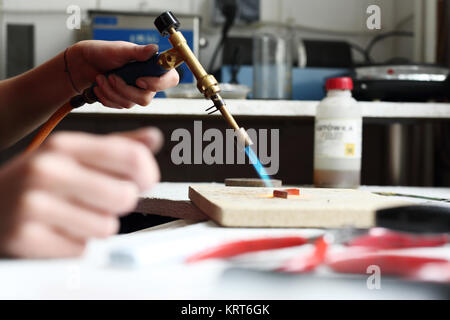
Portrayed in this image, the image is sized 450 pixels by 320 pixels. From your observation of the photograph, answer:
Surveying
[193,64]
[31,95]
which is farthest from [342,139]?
[31,95]

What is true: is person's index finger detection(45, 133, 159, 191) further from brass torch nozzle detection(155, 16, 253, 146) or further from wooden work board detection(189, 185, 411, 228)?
brass torch nozzle detection(155, 16, 253, 146)

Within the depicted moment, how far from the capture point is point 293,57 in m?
1.52

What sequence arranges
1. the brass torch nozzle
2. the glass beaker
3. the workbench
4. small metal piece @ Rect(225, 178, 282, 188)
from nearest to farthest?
the workbench < the brass torch nozzle < small metal piece @ Rect(225, 178, 282, 188) < the glass beaker

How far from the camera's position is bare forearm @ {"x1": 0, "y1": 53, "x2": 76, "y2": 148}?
0.79 m

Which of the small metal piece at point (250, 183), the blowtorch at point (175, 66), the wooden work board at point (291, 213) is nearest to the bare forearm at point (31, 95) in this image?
the blowtorch at point (175, 66)

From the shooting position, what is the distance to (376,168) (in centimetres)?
157

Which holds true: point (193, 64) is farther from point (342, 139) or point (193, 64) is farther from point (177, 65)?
point (342, 139)

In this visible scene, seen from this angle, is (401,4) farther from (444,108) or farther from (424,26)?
(444,108)

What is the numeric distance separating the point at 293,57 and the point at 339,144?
0.80 meters

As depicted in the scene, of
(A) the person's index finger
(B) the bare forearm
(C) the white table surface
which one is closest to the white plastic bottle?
(C) the white table surface

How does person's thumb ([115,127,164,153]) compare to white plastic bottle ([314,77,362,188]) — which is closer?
person's thumb ([115,127,164,153])

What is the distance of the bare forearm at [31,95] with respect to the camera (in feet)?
2.60

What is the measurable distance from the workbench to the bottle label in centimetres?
52

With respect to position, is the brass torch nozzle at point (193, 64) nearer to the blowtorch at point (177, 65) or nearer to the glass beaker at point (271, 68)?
the blowtorch at point (177, 65)
